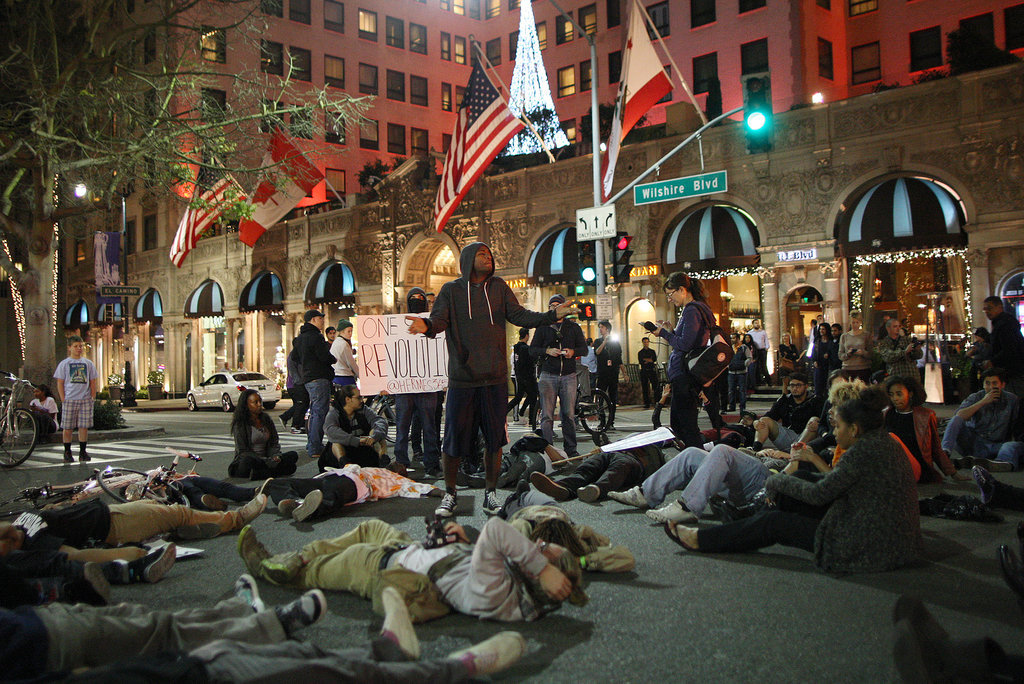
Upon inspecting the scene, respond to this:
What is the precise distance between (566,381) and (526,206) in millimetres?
18922

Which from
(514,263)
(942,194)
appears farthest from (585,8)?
(942,194)

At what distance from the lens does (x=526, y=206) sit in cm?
2930

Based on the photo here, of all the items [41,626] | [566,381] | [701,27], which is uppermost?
[701,27]


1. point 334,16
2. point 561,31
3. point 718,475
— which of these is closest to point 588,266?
point 718,475

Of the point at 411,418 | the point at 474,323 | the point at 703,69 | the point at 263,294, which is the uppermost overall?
the point at 703,69

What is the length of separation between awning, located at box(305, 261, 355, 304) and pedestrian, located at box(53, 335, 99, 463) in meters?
23.2

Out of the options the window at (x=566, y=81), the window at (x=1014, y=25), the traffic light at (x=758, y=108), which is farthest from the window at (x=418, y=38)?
the traffic light at (x=758, y=108)

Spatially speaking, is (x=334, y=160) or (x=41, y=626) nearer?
(x=41, y=626)

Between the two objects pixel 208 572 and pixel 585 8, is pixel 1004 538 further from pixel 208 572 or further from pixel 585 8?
pixel 585 8

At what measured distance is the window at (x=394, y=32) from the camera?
51.1 meters

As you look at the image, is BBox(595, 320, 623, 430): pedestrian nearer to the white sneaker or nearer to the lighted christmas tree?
the white sneaker

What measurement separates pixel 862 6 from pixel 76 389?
36121 millimetres

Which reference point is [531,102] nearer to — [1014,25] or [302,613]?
[1014,25]

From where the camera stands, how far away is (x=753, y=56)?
35.6 metres
